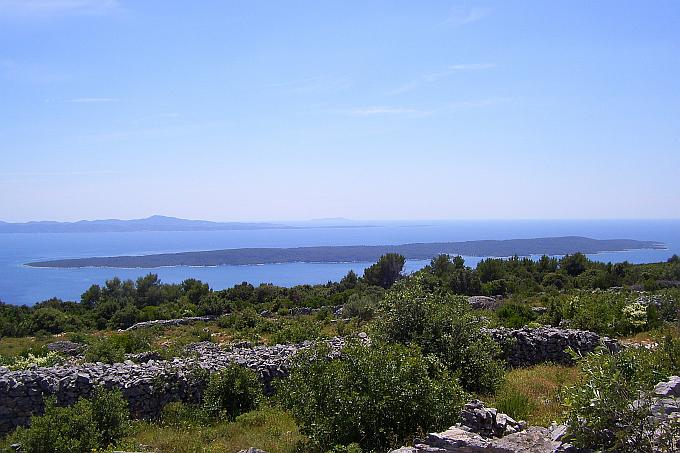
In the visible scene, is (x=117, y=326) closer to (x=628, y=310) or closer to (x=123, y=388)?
(x=123, y=388)

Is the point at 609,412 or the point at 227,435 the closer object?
the point at 609,412

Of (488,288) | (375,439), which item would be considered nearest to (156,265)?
(488,288)

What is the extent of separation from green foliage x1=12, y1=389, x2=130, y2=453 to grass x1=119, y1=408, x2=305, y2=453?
0.39 metres

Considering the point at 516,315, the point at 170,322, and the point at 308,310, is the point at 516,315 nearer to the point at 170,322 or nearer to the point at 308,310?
the point at 308,310

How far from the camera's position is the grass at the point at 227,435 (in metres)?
9.12

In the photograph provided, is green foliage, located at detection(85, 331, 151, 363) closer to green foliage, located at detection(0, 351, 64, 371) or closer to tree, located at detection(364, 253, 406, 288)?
green foliage, located at detection(0, 351, 64, 371)

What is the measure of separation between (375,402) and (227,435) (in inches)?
150

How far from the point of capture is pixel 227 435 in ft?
33.0

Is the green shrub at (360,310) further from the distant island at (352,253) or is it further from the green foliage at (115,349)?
the distant island at (352,253)

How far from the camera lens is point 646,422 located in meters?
5.16

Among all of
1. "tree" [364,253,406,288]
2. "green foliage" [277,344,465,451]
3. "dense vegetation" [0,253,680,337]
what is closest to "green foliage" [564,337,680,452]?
"green foliage" [277,344,465,451]

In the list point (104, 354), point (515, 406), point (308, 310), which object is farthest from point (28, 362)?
point (308, 310)

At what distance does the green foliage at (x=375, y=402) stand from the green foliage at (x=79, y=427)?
3.67 metres

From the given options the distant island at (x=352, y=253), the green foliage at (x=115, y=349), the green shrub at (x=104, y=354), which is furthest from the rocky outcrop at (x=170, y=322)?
the distant island at (x=352, y=253)
